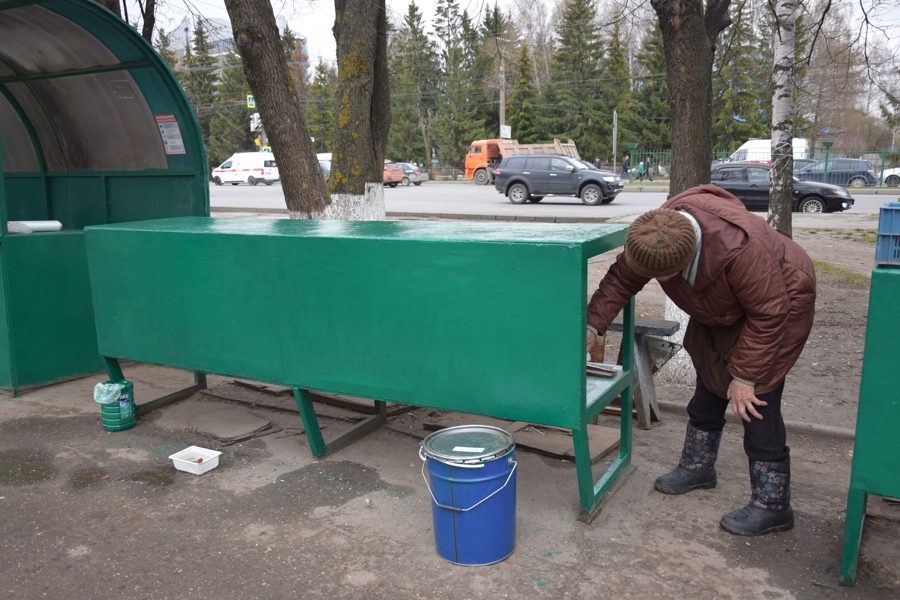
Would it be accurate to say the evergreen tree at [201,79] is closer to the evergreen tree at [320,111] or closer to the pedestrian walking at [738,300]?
the evergreen tree at [320,111]

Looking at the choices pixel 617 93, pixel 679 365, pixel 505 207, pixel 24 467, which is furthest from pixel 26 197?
pixel 617 93

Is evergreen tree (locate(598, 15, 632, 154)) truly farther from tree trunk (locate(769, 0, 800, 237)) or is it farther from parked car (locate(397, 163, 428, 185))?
tree trunk (locate(769, 0, 800, 237))

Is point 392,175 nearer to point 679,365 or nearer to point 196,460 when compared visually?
point 679,365

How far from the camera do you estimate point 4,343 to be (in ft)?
17.9

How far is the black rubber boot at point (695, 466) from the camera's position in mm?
3691

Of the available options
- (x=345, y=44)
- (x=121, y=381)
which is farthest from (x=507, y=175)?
(x=121, y=381)

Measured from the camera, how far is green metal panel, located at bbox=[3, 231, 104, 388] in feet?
17.8

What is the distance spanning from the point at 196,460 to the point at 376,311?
4.66 feet

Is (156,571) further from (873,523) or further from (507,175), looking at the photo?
(507,175)

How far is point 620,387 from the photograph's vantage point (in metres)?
3.80

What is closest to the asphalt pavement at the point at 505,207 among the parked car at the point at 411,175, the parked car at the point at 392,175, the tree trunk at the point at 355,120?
the parked car at the point at 392,175

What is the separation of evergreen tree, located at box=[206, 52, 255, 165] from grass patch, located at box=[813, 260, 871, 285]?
46883 mm

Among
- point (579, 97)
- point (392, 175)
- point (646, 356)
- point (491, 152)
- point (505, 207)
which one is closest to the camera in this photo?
point (646, 356)

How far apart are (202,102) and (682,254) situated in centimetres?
5468
